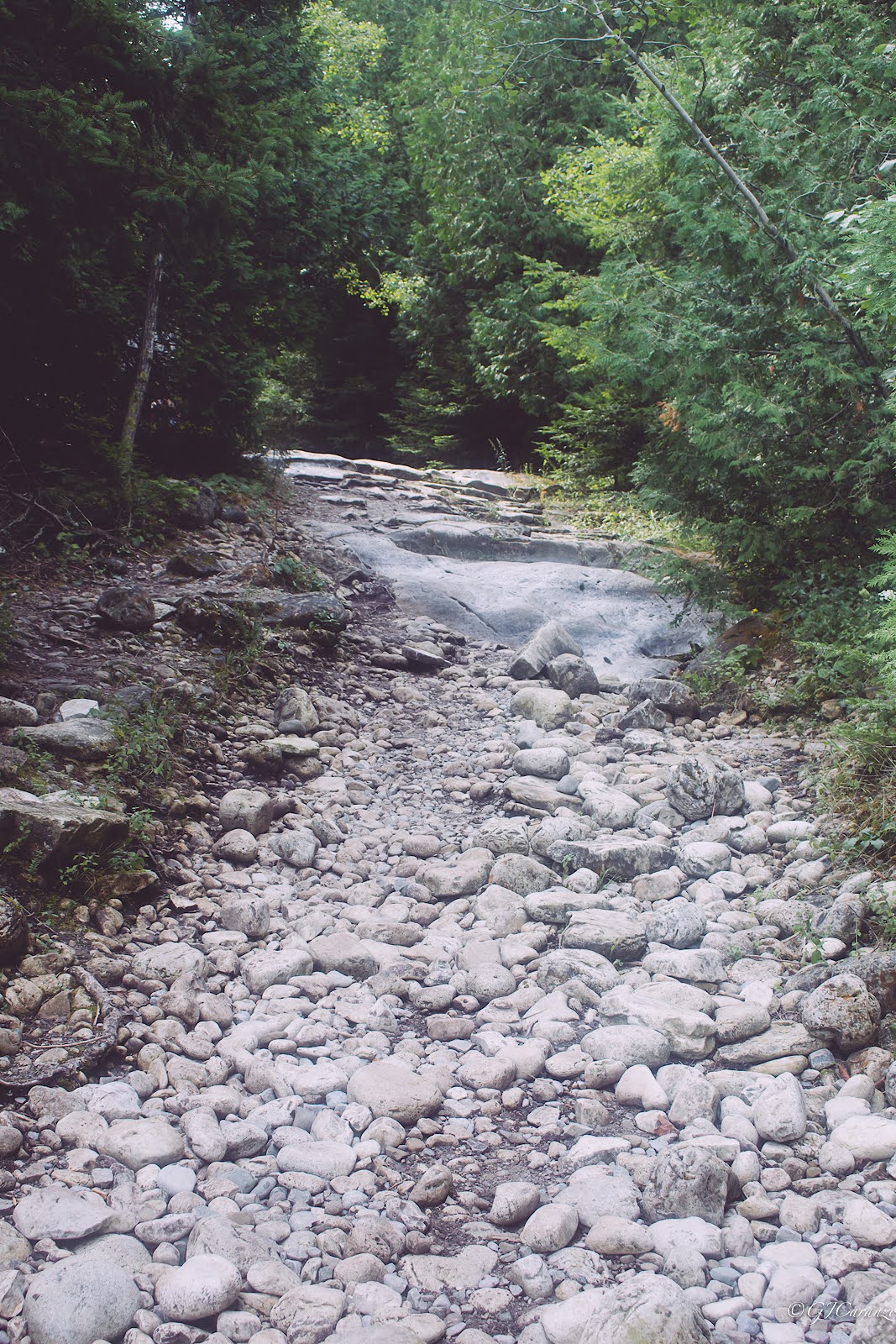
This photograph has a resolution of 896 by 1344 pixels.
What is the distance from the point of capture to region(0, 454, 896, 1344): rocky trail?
1.79 metres

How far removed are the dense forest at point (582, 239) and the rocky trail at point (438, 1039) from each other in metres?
1.73

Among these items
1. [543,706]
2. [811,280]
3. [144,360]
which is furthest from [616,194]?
[543,706]

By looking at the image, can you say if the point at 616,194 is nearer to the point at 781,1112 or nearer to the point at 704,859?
the point at 704,859

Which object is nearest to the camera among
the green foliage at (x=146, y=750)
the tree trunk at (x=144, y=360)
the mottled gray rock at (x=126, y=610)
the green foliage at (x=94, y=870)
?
the green foliage at (x=94, y=870)

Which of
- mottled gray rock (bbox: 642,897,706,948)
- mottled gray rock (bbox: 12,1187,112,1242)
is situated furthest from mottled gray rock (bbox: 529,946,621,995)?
mottled gray rock (bbox: 12,1187,112,1242)

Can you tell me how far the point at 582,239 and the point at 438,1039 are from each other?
13.4m

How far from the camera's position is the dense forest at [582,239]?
4.50 meters

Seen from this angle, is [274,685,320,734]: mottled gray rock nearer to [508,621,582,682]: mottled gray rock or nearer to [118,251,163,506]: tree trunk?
[508,621,582,682]: mottled gray rock

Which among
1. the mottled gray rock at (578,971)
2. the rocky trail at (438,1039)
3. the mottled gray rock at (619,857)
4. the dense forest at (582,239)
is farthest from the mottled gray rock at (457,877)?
the dense forest at (582,239)

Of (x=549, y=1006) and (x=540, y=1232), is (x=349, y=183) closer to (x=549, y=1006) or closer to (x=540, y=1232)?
(x=549, y=1006)

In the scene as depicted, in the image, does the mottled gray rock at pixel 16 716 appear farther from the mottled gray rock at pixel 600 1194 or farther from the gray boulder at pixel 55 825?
the mottled gray rock at pixel 600 1194

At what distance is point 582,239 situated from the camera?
13.4 metres

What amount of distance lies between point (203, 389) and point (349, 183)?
3.09 m

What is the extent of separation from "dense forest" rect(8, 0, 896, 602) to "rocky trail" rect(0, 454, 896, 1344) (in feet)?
5.67
